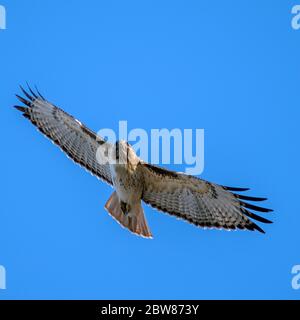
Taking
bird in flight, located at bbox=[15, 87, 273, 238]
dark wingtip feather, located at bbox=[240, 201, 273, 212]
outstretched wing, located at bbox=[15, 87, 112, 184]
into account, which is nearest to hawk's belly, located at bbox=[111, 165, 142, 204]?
bird in flight, located at bbox=[15, 87, 273, 238]

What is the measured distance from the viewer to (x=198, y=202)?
34.1 feet

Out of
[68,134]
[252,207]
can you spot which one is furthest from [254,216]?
[68,134]

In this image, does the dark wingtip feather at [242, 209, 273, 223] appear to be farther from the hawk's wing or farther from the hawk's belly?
the hawk's belly

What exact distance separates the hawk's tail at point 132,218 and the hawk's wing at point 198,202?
10.5 inches

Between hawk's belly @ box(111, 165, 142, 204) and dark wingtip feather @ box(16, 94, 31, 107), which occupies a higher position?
dark wingtip feather @ box(16, 94, 31, 107)

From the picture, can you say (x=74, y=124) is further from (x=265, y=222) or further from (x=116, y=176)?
(x=265, y=222)

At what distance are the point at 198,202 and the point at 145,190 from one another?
26.1 inches

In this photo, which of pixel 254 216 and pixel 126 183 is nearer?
pixel 126 183

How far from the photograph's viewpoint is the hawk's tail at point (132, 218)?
10.3 meters

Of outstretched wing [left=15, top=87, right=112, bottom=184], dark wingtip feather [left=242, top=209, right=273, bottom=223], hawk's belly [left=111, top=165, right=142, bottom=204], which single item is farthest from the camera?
outstretched wing [left=15, top=87, right=112, bottom=184]

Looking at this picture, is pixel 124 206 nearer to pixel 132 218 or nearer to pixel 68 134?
pixel 132 218

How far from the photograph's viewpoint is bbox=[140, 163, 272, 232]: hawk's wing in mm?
10250

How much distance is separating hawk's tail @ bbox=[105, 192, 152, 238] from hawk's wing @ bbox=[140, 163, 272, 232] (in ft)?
0.87

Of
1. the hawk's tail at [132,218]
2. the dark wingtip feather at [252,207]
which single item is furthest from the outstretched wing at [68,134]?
the dark wingtip feather at [252,207]
